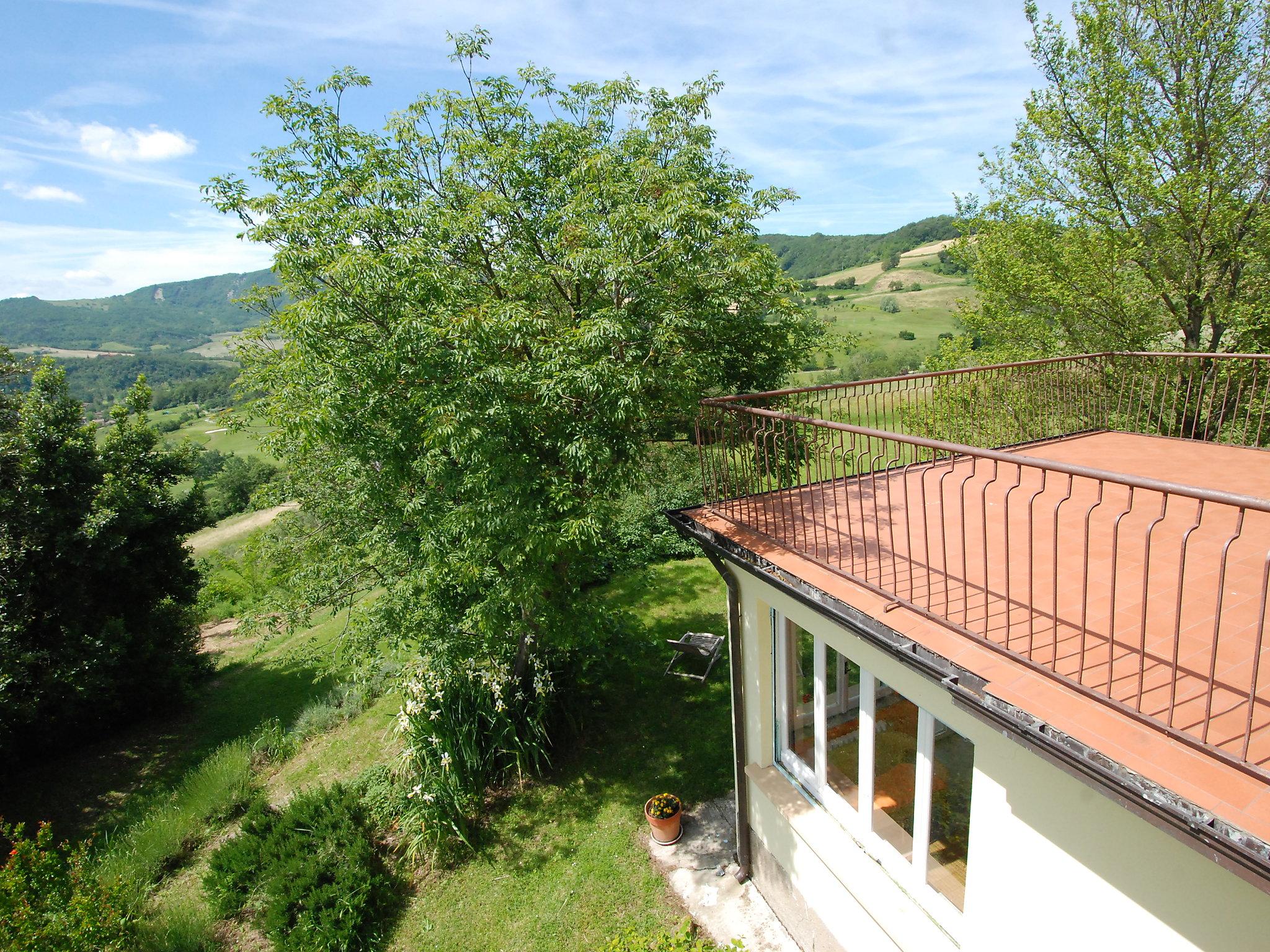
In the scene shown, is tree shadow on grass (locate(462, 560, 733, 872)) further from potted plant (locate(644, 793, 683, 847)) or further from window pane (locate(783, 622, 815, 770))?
window pane (locate(783, 622, 815, 770))

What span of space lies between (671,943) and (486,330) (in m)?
5.38

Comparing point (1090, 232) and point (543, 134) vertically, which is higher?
point (543, 134)

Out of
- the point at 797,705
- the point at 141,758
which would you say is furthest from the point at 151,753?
the point at 797,705

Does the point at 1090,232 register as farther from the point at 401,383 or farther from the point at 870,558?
the point at 401,383

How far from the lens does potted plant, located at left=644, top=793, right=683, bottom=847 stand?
7074mm

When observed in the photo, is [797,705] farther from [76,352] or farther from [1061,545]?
[76,352]

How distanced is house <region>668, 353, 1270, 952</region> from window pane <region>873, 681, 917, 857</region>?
0.8 inches

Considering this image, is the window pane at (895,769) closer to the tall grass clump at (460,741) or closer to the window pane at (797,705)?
the window pane at (797,705)

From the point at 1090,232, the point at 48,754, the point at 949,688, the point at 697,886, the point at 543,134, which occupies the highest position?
the point at 543,134

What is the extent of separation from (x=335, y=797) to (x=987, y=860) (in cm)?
751

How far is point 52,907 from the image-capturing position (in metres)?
5.41

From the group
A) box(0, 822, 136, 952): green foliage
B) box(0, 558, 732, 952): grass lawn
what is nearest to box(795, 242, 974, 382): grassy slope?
box(0, 558, 732, 952): grass lawn

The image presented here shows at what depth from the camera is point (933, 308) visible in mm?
50281

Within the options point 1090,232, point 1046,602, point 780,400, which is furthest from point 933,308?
point 1046,602
